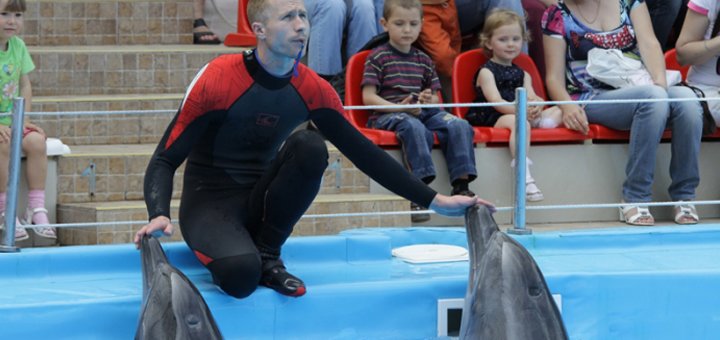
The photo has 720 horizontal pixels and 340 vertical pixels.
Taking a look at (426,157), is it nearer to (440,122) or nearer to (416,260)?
(440,122)

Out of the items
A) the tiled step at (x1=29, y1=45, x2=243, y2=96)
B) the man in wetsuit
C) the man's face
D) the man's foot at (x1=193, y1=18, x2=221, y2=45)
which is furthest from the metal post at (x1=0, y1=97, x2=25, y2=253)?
the man's foot at (x1=193, y1=18, x2=221, y2=45)

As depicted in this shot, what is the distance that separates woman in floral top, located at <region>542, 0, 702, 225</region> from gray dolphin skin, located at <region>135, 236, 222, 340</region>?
3.08 meters

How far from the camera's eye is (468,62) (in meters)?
7.00

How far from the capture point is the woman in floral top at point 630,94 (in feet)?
21.2

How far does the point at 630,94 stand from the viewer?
6547 millimetres

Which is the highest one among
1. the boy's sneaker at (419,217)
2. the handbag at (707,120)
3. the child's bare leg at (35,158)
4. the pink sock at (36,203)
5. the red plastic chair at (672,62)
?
the red plastic chair at (672,62)

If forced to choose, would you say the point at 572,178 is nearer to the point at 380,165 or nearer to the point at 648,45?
the point at 648,45

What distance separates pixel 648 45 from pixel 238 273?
344 cm

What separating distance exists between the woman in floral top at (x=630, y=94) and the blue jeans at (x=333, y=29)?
1069mm

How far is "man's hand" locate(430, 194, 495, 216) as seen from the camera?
180 inches

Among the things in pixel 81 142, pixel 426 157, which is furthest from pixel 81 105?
A: pixel 426 157

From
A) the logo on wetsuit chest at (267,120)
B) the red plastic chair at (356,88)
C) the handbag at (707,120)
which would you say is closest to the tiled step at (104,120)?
the red plastic chair at (356,88)

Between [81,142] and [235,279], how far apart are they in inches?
115

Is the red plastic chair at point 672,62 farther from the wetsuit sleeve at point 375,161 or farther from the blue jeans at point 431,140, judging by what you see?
the wetsuit sleeve at point 375,161
